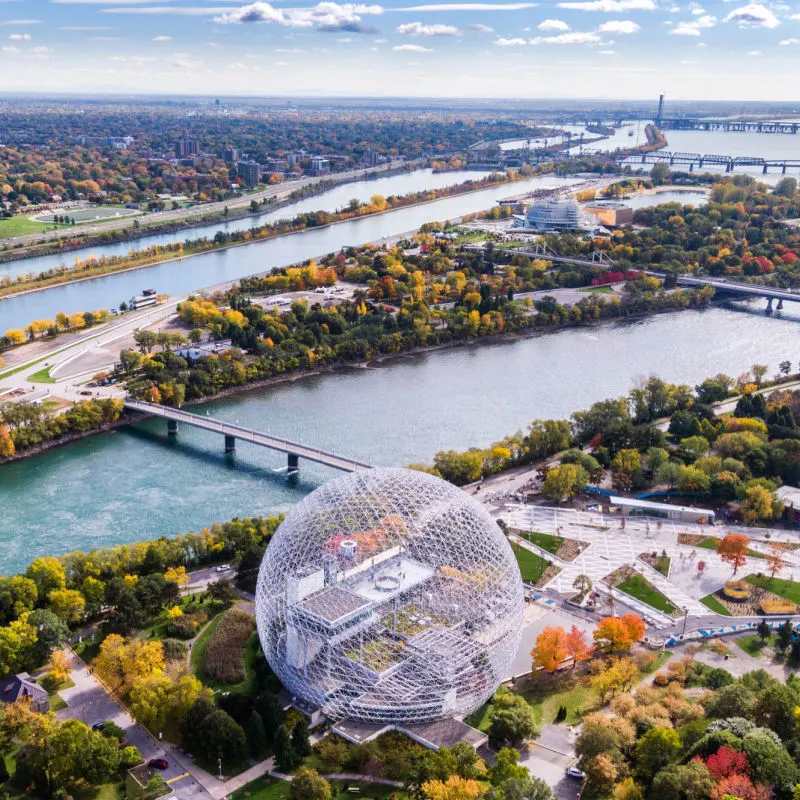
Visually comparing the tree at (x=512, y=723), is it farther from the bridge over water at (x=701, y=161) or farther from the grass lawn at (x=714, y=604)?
the bridge over water at (x=701, y=161)

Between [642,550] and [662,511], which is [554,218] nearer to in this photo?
[662,511]

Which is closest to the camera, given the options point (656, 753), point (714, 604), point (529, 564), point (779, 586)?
point (656, 753)

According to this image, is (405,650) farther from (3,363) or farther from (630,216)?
(630,216)

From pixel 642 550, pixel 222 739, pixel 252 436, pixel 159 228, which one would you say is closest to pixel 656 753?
pixel 222 739

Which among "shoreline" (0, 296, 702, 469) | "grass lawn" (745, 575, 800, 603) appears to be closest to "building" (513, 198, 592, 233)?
"shoreline" (0, 296, 702, 469)

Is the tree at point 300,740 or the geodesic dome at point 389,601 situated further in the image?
the geodesic dome at point 389,601

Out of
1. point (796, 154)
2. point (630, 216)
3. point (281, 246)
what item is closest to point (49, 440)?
point (281, 246)

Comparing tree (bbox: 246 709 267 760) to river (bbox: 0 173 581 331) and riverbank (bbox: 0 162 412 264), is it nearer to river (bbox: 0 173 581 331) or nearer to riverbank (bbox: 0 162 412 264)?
river (bbox: 0 173 581 331)

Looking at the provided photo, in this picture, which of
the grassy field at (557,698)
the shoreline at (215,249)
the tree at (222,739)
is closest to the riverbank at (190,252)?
the shoreline at (215,249)
